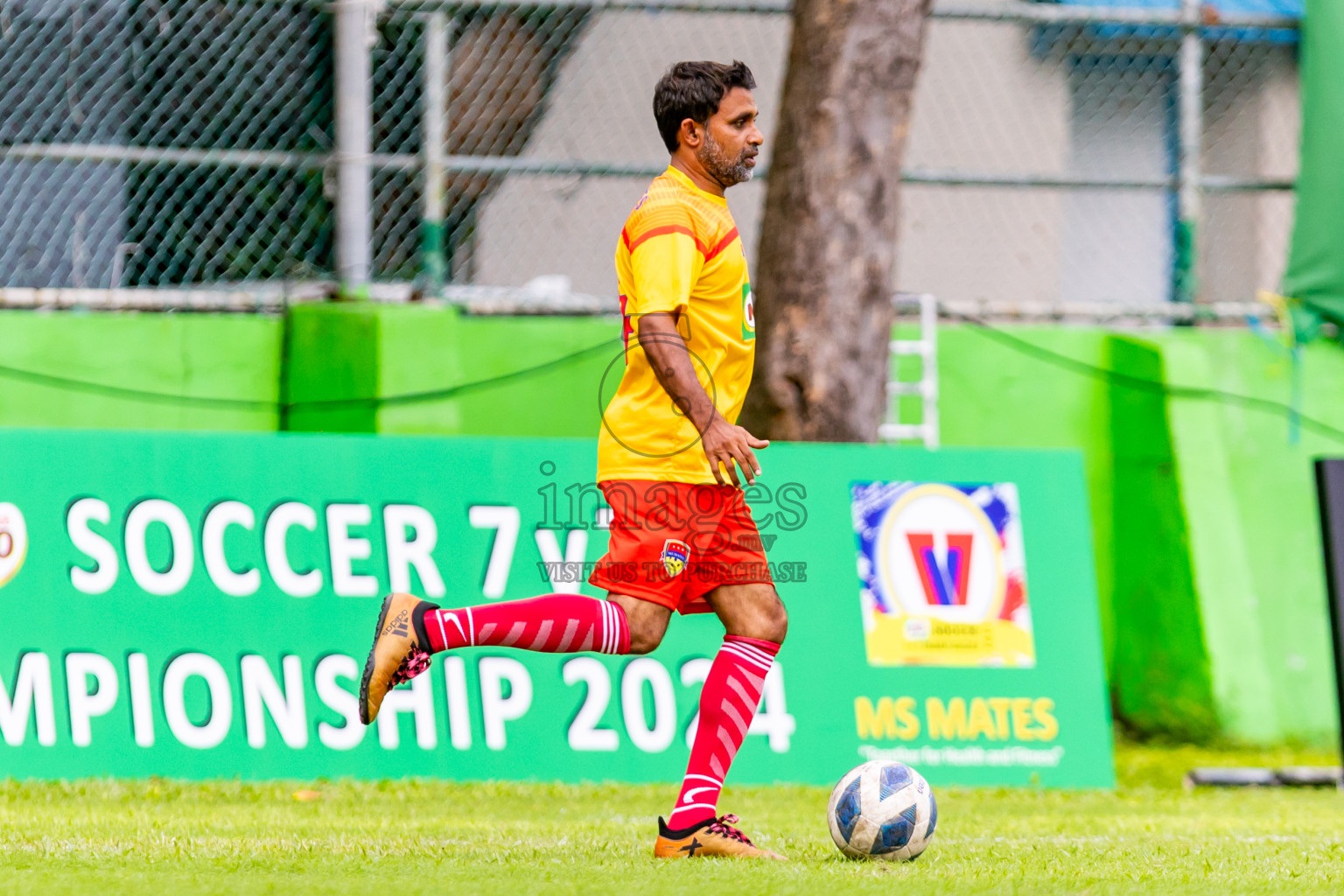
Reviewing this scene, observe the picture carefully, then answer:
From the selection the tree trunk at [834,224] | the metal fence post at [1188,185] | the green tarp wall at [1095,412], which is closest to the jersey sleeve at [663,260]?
the tree trunk at [834,224]

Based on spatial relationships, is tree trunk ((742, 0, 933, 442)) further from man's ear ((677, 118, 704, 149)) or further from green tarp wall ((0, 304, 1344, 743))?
man's ear ((677, 118, 704, 149))

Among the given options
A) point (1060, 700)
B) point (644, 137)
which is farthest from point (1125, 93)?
point (1060, 700)

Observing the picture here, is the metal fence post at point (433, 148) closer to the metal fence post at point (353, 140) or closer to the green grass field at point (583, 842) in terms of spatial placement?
the metal fence post at point (353, 140)

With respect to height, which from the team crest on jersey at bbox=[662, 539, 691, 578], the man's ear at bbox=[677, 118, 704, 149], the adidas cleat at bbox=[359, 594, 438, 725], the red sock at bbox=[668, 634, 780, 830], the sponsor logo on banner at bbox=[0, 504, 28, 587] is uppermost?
Result: the man's ear at bbox=[677, 118, 704, 149]

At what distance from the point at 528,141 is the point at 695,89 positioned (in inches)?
198

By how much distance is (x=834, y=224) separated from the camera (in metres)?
7.46

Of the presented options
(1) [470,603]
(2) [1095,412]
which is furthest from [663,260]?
(2) [1095,412]

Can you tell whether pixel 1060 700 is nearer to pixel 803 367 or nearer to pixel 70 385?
pixel 803 367

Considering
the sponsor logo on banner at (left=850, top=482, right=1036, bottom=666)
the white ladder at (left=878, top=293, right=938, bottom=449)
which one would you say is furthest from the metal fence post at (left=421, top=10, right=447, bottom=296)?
the sponsor logo on banner at (left=850, top=482, right=1036, bottom=666)

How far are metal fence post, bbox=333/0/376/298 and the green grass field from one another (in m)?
3.45

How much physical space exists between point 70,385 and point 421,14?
2781 mm

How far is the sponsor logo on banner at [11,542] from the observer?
5.98m

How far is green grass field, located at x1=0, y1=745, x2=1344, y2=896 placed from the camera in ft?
11.8

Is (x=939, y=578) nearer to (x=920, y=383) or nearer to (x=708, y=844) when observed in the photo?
(x=920, y=383)
